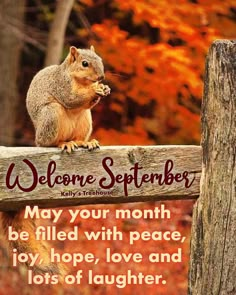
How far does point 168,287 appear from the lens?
5.51 m

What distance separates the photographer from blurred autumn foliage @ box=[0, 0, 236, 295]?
558cm

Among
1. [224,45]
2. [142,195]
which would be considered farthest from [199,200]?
[224,45]

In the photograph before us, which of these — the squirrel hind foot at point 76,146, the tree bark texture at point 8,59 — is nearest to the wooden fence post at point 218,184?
the squirrel hind foot at point 76,146

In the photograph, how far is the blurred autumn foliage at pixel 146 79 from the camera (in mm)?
5582

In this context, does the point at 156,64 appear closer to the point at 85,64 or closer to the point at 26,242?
the point at 85,64

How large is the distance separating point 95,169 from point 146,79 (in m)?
4.12

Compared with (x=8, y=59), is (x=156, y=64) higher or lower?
lower

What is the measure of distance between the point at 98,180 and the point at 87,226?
3135mm

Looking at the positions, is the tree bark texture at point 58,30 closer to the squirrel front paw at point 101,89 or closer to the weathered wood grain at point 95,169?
the squirrel front paw at point 101,89

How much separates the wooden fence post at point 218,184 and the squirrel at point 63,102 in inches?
24.1

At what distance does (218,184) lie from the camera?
260 centimetres

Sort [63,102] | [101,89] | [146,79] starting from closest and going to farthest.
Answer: [101,89] → [63,102] → [146,79]

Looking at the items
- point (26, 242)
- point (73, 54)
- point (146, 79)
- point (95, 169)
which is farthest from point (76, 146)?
point (146, 79)

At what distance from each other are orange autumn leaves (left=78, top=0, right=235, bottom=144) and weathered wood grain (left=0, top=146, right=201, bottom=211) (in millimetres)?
3202
